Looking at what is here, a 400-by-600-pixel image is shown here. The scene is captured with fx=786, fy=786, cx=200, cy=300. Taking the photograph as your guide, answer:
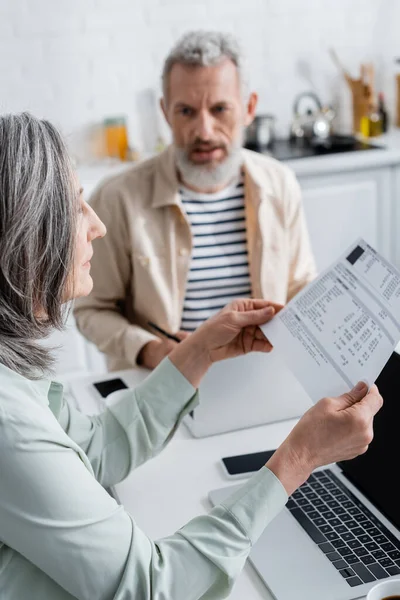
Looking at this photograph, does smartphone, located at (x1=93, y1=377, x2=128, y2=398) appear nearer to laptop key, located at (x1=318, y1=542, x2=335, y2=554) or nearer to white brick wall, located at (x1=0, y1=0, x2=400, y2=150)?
laptop key, located at (x1=318, y1=542, x2=335, y2=554)

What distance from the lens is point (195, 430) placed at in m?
1.52

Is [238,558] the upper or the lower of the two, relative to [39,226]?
lower

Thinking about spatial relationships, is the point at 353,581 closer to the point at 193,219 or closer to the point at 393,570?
the point at 393,570

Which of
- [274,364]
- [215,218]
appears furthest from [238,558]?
[215,218]

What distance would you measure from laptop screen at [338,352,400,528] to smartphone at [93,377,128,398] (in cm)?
63

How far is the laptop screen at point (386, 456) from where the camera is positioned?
3.90 ft

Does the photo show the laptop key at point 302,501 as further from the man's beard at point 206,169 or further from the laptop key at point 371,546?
the man's beard at point 206,169

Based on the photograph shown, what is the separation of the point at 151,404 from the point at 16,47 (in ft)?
7.96

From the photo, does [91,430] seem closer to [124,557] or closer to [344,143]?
[124,557]

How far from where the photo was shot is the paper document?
1.11m

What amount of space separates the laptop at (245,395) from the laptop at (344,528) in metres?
0.21

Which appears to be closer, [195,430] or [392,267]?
[392,267]

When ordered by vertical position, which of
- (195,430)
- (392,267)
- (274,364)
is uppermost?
(392,267)

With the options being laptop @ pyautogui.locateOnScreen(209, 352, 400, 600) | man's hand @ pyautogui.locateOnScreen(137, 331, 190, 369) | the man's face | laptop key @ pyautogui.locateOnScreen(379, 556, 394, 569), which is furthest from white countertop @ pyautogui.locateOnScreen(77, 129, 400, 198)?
laptop key @ pyautogui.locateOnScreen(379, 556, 394, 569)
